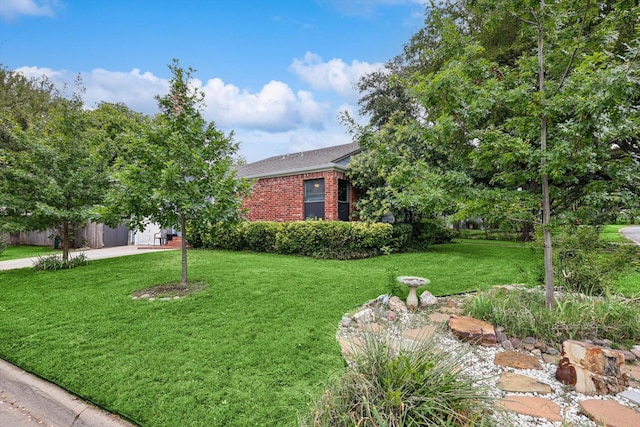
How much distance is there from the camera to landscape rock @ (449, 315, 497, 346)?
302 cm

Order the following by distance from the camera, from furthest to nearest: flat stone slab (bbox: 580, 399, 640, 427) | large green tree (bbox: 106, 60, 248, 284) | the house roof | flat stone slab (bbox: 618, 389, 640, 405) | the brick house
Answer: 1. the house roof
2. the brick house
3. large green tree (bbox: 106, 60, 248, 284)
4. flat stone slab (bbox: 618, 389, 640, 405)
5. flat stone slab (bbox: 580, 399, 640, 427)

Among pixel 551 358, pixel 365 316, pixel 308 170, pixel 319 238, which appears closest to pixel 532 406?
pixel 551 358

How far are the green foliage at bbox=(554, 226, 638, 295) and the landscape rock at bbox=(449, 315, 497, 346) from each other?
2.05m

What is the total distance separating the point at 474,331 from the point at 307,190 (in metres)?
9.56

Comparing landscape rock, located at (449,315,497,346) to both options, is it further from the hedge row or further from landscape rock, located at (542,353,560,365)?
the hedge row

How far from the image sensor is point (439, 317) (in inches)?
149

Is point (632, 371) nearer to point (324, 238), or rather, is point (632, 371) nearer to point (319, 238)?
point (324, 238)

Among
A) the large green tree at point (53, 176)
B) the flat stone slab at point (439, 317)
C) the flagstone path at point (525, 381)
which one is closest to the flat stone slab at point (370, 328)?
the flagstone path at point (525, 381)

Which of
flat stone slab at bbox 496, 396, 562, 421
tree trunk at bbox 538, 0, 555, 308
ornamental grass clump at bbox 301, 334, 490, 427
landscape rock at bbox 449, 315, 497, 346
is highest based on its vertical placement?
tree trunk at bbox 538, 0, 555, 308

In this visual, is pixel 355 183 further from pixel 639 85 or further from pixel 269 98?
pixel 639 85

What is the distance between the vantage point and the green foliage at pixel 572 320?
308 centimetres

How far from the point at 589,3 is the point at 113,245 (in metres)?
17.4

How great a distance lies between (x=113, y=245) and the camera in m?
14.4

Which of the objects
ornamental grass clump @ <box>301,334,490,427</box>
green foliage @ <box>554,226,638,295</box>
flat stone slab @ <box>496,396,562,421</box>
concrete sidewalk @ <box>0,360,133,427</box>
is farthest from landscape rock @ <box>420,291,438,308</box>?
concrete sidewalk @ <box>0,360,133,427</box>
